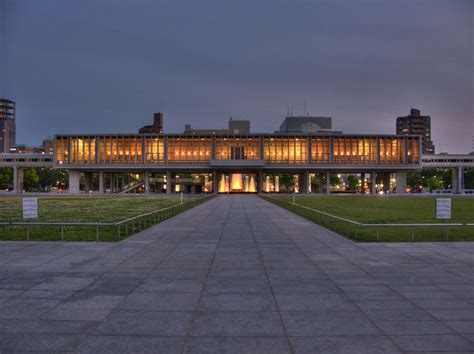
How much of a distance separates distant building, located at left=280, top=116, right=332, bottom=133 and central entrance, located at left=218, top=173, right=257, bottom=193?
45.5 m

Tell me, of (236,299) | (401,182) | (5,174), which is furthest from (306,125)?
(236,299)

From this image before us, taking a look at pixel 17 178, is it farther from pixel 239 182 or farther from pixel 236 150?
pixel 239 182

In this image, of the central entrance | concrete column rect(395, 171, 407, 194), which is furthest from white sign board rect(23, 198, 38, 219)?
the central entrance

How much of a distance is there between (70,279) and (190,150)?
108 meters

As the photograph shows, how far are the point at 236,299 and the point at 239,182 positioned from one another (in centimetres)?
12922

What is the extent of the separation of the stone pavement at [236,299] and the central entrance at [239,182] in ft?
398

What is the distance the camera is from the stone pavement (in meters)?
7.16

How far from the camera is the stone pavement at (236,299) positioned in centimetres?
716

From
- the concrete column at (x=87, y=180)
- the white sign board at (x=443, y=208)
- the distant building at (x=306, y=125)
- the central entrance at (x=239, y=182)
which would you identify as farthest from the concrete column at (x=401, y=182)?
the white sign board at (x=443, y=208)

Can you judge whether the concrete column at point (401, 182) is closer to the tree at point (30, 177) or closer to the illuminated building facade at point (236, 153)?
the illuminated building facade at point (236, 153)

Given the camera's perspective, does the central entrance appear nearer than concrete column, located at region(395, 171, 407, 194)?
No

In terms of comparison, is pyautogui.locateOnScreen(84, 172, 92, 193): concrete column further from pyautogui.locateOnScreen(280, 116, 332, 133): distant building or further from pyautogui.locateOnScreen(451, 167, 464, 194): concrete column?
pyautogui.locateOnScreen(451, 167, 464, 194): concrete column

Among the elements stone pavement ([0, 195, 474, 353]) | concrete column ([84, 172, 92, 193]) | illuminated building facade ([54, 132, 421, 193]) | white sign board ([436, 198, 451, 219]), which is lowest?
stone pavement ([0, 195, 474, 353])

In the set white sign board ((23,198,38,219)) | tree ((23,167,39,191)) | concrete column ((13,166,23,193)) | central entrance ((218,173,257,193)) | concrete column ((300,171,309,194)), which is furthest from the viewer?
tree ((23,167,39,191))
